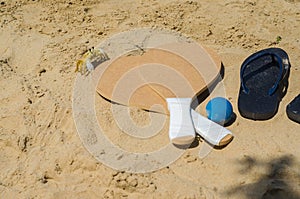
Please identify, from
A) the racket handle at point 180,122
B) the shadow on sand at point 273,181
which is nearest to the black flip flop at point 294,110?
the shadow on sand at point 273,181

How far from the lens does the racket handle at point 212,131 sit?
1659mm

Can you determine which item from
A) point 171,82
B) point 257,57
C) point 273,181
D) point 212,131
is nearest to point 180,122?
point 212,131

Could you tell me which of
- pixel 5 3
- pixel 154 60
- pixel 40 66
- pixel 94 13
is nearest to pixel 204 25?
Result: pixel 154 60

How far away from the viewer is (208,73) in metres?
2.01

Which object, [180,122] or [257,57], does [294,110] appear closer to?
[257,57]

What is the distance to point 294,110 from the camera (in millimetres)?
1767

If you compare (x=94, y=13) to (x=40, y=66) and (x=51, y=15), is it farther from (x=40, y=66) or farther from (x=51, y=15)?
(x=40, y=66)

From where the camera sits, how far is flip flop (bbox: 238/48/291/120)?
5.88ft

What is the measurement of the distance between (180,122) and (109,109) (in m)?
0.35

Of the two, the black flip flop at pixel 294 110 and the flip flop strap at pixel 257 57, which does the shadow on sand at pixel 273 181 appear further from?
the flip flop strap at pixel 257 57

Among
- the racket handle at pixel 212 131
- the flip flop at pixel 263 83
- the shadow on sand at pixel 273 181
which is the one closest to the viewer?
the shadow on sand at pixel 273 181

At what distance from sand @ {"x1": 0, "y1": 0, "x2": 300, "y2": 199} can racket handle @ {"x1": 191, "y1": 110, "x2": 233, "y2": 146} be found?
0.04m

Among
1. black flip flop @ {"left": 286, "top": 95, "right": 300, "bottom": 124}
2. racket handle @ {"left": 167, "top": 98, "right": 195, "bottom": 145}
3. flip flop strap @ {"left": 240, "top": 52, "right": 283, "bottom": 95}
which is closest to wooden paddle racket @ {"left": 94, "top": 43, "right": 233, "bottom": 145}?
racket handle @ {"left": 167, "top": 98, "right": 195, "bottom": 145}

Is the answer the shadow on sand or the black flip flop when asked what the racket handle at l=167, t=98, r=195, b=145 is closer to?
the shadow on sand
